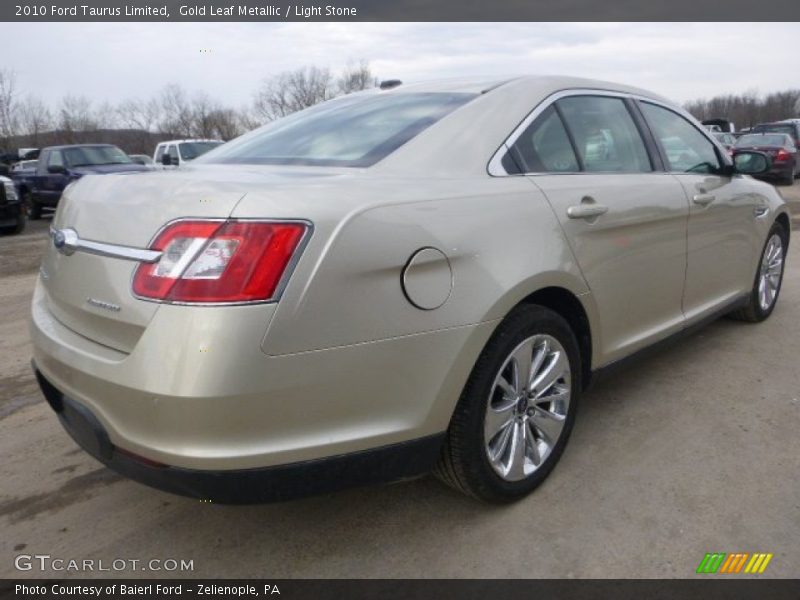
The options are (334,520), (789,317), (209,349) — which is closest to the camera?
(209,349)

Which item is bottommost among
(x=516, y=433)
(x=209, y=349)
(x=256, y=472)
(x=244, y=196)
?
(x=516, y=433)

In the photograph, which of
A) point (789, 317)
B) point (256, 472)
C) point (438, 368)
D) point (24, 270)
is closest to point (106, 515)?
point (256, 472)

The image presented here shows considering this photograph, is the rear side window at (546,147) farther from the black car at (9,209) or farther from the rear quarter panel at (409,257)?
the black car at (9,209)

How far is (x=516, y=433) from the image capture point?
2.40 metres

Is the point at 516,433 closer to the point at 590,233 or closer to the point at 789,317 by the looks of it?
the point at 590,233

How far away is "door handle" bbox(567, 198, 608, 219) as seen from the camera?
2488 millimetres

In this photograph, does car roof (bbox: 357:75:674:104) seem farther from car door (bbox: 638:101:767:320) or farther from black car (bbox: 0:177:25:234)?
black car (bbox: 0:177:25:234)

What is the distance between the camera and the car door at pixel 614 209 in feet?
8.36

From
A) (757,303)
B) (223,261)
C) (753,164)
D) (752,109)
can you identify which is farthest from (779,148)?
(752,109)

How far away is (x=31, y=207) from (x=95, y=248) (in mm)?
14557

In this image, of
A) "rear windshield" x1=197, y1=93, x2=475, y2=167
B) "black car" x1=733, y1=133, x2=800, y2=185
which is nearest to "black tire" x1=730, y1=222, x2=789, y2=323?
"rear windshield" x1=197, y1=93, x2=475, y2=167

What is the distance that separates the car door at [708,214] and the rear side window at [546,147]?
0.86 meters

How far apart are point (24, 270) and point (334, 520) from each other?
727 cm

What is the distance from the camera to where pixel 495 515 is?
239cm
